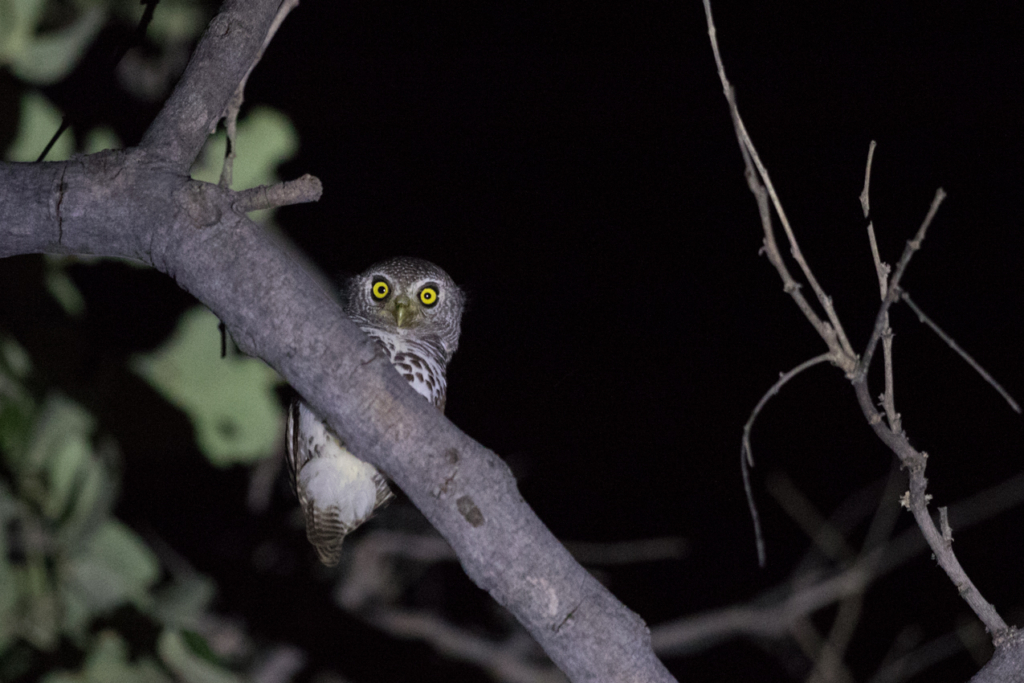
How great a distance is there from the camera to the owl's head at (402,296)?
1823mm

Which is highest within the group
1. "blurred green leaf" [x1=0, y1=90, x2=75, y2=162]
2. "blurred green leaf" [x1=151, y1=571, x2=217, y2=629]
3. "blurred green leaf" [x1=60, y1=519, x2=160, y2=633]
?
"blurred green leaf" [x1=0, y1=90, x2=75, y2=162]

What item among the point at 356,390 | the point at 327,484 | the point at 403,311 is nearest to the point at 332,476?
the point at 327,484

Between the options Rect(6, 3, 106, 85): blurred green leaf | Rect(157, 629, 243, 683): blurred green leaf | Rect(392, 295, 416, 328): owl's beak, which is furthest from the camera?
Rect(392, 295, 416, 328): owl's beak

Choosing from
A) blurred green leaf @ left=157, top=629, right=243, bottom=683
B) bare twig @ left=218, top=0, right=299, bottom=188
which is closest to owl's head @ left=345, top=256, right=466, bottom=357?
bare twig @ left=218, top=0, right=299, bottom=188

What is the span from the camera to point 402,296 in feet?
6.00

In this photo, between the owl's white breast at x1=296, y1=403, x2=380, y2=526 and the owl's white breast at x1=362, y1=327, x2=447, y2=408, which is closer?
the owl's white breast at x1=296, y1=403, x2=380, y2=526

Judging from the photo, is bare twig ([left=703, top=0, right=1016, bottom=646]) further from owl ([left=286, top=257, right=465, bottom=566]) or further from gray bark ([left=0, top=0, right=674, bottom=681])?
owl ([left=286, top=257, right=465, bottom=566])

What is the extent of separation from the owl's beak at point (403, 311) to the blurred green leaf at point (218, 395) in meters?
0.33

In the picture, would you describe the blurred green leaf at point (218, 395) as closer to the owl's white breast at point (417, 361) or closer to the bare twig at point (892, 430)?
the owl's white breast at point (417, 361)

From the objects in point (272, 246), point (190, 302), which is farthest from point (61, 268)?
point (272, 246)

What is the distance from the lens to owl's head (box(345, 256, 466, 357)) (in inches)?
71.8

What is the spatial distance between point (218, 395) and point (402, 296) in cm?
47

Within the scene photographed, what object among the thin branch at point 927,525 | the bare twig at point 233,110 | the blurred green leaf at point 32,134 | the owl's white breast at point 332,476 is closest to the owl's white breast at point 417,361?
the owl's white breast at point 332,476

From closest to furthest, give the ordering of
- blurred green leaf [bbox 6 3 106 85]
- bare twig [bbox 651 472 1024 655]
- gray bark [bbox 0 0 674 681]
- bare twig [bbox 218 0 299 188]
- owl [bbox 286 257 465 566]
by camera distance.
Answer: gray bark [bbox 0 0 674 681]
bare twig [bbox 218 0 299 188]
owl [bbox 286 257 465 566]
blurred green leaf [bbox 6 3 106 85]
bare twig [bbox 651 472 1024 655]
